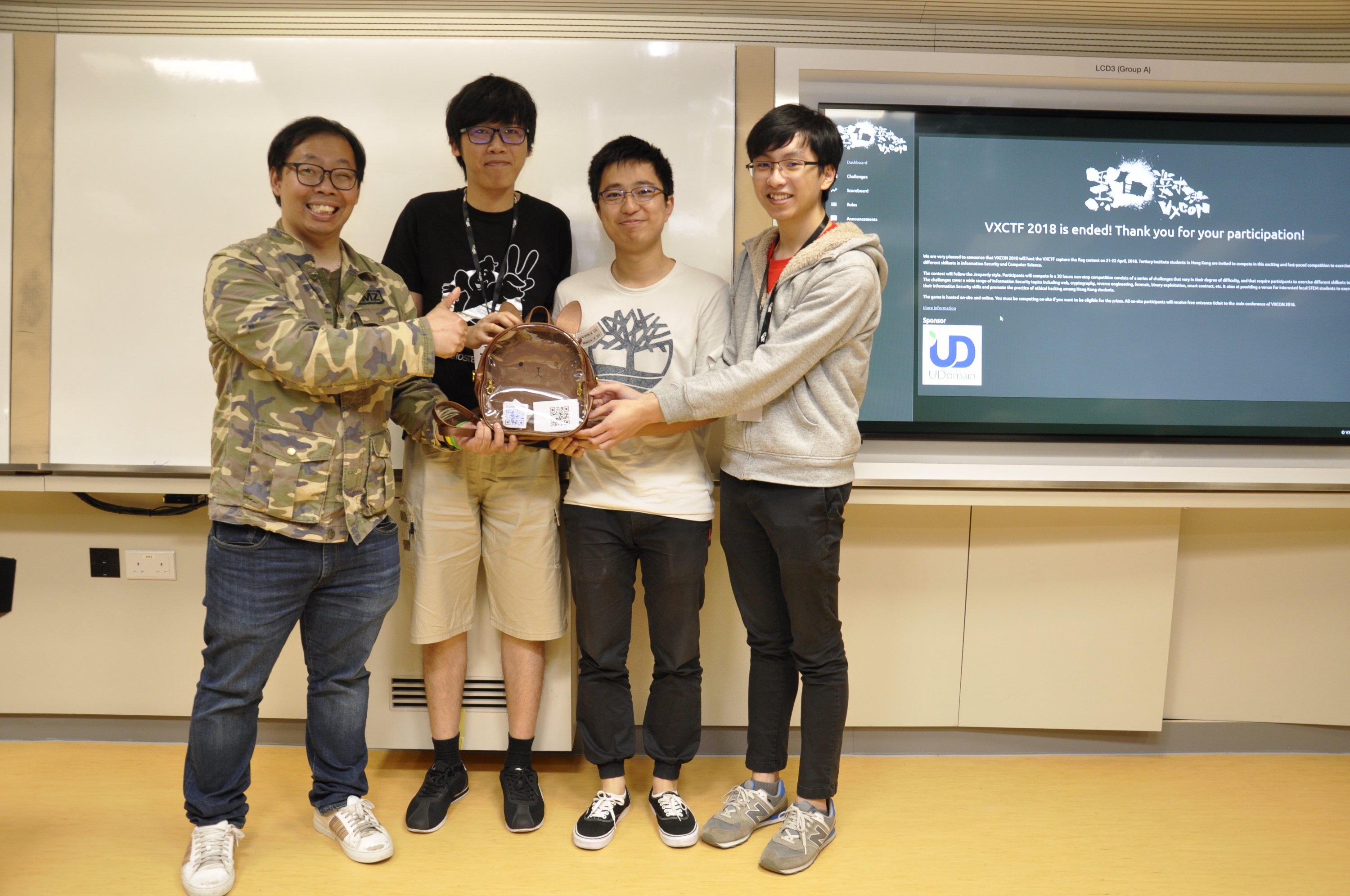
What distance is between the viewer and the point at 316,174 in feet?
5.53

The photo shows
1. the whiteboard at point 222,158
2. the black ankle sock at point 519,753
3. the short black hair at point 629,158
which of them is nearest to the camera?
the short black hair at point 629,158

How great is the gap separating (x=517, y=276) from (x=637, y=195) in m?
0.37

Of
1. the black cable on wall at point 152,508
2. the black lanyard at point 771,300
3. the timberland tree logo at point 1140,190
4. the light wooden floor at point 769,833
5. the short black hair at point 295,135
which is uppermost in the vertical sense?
the timberland tree logo at point 1140,190

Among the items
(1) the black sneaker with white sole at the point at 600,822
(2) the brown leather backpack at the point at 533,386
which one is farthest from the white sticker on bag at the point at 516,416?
(1) the black sneaker with white sole at the point at 600,822

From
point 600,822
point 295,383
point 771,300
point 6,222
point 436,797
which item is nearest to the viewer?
point 295,383

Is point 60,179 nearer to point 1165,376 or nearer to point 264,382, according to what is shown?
point 264,382

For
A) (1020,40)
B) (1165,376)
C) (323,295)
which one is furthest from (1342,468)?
(323,295)

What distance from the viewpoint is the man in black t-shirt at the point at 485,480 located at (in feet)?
6.31

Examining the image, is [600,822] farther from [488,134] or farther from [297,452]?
[488,134]

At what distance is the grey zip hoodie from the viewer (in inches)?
69.8

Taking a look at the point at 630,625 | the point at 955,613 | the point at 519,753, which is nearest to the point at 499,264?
the point at 630,625

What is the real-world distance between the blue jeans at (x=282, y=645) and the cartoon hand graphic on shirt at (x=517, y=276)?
0.64 meters

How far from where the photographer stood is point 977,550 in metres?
2.47

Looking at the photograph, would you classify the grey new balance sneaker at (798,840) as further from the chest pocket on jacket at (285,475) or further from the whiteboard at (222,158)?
the whiteboard at (222,158)
